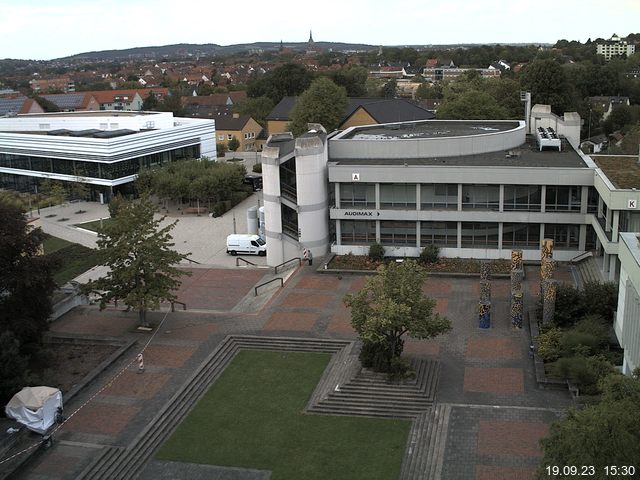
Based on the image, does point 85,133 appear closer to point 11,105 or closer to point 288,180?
point 288,180

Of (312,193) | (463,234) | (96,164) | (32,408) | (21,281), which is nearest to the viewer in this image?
(32,408)

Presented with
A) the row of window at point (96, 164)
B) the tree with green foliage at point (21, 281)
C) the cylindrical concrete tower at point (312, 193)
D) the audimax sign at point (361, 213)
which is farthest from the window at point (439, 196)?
the row of window at point (96, 164)

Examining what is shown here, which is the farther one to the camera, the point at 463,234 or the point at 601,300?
the point at 463,234

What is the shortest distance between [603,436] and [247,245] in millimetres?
32585

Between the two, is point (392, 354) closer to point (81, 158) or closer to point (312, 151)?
point (312, 151)

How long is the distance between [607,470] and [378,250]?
26305 mm

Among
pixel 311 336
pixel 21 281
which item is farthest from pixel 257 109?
pixel 21 281

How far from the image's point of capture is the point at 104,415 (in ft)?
78.0

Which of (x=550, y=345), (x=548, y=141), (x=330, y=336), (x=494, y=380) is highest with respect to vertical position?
(x=548, y=141)

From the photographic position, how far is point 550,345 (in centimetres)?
2589

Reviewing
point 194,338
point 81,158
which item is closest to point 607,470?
point 194,338

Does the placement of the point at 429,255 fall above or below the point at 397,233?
below

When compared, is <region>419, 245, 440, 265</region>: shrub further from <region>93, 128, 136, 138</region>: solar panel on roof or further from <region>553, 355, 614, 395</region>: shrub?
<region>93, 128, 136, 138</region>: solar panel on roof

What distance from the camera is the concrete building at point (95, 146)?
64.3 metres
